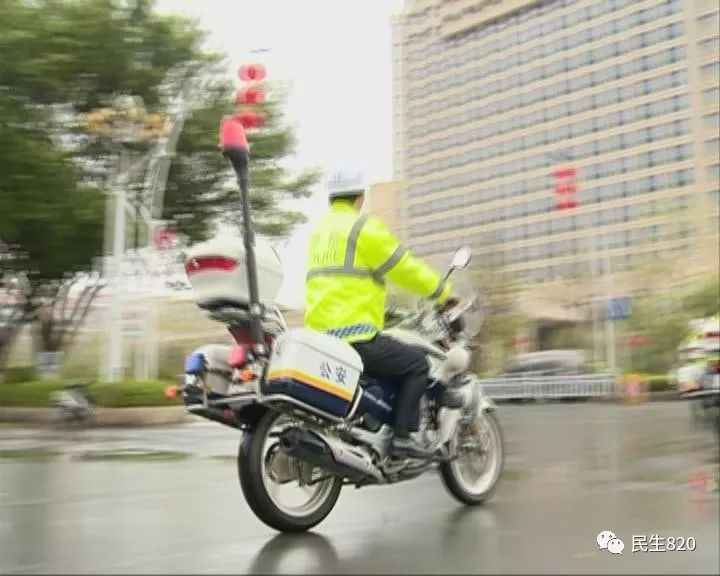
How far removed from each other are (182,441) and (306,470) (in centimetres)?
695

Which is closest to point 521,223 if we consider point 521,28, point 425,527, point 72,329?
point 521,28

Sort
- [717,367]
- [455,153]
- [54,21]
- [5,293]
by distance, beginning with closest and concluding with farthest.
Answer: [717,367]
[54,21]
[5,293]
[455,153]

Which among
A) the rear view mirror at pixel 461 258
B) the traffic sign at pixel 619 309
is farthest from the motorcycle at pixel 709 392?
the traffic sign at pixel 619 309

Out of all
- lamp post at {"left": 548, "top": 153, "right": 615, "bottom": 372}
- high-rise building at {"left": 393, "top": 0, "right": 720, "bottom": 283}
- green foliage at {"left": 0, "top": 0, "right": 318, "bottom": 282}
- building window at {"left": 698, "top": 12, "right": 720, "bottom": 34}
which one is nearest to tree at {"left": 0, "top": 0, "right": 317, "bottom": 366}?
green foliage at {"left": 0, "top": 0, "right": 318, "bottom": 282}

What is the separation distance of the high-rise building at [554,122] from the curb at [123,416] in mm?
32828

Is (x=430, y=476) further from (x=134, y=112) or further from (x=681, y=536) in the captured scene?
(x=134, y=112)

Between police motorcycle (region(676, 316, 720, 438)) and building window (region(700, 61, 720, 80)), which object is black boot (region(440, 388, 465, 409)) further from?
building window (region(700, 61, 720, 80))

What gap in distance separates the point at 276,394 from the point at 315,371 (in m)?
0.23


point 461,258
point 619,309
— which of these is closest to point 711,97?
Result: point 619,309

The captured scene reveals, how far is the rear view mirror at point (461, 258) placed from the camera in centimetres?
516

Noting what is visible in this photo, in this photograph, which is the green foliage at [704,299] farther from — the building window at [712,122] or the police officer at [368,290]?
the police officer at [368,290]

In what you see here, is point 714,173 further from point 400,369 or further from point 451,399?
point 400,369

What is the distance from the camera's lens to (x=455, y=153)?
254 ft

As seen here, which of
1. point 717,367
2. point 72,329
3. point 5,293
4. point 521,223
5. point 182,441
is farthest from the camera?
point 521,223
